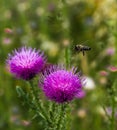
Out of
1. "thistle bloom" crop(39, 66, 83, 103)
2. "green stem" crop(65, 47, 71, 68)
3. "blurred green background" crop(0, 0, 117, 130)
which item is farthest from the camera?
"blurred green background" crop(0, 0, 117, 130)

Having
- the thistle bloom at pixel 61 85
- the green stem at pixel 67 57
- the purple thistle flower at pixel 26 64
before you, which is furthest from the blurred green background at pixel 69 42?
the thistle bloom at pixel 61 85

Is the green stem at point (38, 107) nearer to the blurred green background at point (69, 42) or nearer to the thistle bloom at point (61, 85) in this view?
the thistle bloom at point (61, 85)

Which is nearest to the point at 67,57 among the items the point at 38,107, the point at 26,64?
the point at 26,64

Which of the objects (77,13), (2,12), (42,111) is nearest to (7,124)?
(2,12)

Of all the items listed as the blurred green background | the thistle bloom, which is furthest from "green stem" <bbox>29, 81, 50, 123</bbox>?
the blurred green background

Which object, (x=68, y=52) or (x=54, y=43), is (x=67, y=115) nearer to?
(x=68, y=52)

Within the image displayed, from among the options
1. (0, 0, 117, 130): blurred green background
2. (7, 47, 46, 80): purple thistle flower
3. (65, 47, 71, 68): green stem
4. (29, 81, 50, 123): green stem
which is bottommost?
(29, 81, 50, 123): green stem

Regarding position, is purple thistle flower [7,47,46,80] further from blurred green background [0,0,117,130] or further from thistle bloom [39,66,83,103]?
blurred green background [0,0,117,130]
